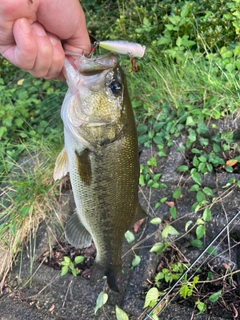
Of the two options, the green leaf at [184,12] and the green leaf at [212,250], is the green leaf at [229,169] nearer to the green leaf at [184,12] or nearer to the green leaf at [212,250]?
the green leaf at [212,250]

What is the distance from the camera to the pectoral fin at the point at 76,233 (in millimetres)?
2064

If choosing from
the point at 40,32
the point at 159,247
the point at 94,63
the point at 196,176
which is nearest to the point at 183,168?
the point at 196,176

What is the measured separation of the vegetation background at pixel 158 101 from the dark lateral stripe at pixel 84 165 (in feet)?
3.07

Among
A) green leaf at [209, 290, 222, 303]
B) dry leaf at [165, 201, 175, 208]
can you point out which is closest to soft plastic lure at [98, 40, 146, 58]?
dry leaf at [165, 201, 175, 208]

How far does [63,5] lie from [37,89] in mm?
2662

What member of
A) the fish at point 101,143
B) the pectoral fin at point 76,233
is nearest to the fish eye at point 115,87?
the fish at point 101,143

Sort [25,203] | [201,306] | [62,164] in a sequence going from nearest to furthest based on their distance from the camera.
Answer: [62,164], [201,306], [25,203]

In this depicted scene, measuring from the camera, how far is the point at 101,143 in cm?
179

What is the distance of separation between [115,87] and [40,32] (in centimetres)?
42

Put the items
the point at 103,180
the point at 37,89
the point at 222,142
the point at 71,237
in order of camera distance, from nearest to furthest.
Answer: the point at 103,180
the point at 71,237
the point at 222,142
the point at 37,89

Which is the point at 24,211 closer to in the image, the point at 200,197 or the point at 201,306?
the point at 200,197

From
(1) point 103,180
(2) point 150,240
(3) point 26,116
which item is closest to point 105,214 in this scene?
(1) point 103,180

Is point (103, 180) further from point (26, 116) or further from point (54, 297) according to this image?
point (26, 116)

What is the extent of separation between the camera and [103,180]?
72.4 inches
